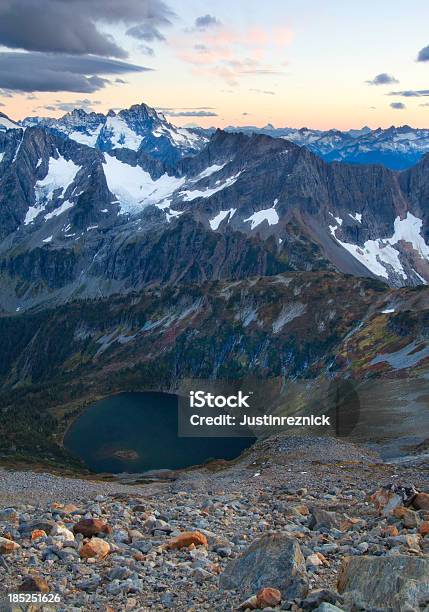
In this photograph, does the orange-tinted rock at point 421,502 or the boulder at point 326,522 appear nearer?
the boulder at point 326,522

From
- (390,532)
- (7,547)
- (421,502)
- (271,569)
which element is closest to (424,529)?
(390,532)

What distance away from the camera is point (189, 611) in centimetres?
2300

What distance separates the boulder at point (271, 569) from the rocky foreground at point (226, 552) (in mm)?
42

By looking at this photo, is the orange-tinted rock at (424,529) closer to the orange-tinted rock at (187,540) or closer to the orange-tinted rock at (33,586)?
the orange-tinted rock at (187,540)

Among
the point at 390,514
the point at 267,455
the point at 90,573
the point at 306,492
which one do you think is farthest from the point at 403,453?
the point at 90,573

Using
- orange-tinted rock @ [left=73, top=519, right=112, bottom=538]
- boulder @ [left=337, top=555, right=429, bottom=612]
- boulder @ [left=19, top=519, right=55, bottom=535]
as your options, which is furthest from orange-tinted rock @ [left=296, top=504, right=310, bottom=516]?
boulder @ [left=337, top=555, right=429, bottom=612]

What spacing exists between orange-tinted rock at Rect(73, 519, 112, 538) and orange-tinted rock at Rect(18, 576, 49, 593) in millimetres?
8452

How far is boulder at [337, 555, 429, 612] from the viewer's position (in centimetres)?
2033

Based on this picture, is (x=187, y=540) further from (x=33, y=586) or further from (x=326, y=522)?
(x=33, y=586)

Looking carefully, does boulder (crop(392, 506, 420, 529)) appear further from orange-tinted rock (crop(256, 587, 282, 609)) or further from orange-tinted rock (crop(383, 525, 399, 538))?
orange-tinted rock (crop(256, 587, 282, 609))

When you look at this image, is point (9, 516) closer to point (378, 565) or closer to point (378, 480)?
point (378, 565)

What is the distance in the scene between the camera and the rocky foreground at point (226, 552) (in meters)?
22.0

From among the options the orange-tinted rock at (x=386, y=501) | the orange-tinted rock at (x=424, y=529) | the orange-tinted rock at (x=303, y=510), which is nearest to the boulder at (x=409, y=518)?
the orange-tinted rock at (x=424, y=529)

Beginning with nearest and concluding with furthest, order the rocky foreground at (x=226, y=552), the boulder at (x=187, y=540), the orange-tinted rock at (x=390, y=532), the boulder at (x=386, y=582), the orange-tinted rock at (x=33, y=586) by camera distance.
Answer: the boulder at (x=386, y=582) → the rocky foreground at (x=226, y=552) → the orange-tinted rock at (x=33, y=586) → the orange-tinted rock at (x=390, y=532) → the boulder at (x=187, y=540)
